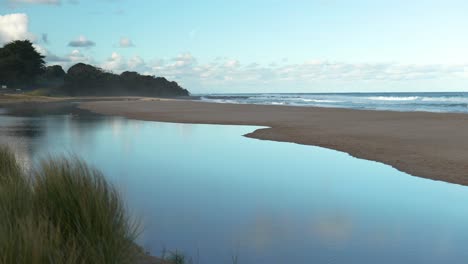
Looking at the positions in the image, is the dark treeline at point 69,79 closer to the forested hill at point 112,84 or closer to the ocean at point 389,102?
the forested hill at point 112,84

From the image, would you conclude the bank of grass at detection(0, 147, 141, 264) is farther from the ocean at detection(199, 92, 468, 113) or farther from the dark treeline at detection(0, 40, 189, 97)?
the dark treeline at detection(0, 40, 189, 97)

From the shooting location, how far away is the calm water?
7.39 metres

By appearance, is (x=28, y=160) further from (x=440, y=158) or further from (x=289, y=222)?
(x=440, y=158)

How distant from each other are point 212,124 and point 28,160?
19026mm

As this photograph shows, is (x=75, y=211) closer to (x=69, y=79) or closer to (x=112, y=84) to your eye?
(x=69, y=79)

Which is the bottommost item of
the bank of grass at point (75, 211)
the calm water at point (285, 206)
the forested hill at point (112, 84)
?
the calm water at point (285, 206)

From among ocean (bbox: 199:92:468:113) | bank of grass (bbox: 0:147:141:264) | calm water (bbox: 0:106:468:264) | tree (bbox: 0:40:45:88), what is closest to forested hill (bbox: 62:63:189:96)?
tree (bbox: 0:40:45:88)

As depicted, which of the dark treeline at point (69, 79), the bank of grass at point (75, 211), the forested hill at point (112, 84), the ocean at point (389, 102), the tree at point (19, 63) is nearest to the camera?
the bank of grass at point (75, 211)

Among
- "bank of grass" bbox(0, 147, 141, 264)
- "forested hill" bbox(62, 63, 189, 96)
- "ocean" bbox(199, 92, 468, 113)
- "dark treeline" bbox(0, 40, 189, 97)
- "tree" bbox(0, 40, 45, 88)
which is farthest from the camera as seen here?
"forested hill" bbox(62, 63, 189, 96)

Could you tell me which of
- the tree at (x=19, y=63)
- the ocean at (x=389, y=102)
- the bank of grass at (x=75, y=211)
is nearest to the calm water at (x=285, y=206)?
the bank of grass at (x=75, y=211)

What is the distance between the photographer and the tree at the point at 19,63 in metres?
111

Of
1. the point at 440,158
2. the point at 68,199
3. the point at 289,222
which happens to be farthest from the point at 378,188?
the point at 68,199

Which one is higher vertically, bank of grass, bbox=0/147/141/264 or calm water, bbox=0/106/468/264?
bank of grass, bbox=0/147/141/264

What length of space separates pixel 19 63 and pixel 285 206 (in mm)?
114659
